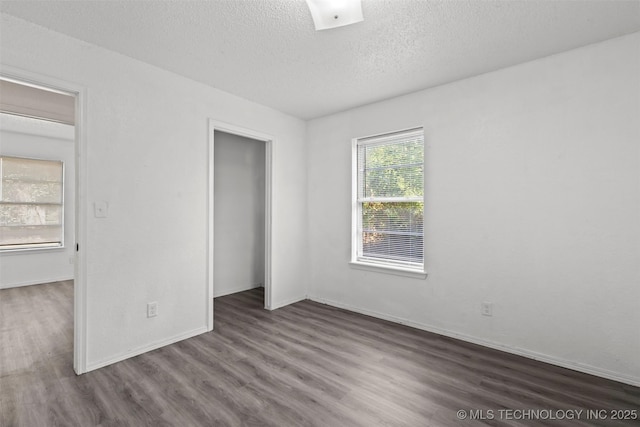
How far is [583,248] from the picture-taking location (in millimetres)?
2395

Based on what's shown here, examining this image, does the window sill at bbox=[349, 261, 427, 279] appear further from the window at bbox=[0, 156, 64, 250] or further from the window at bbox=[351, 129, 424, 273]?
the window at bbox=[0, 156, 64, 250]

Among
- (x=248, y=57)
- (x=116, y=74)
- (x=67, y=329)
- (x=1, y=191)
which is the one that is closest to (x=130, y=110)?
(x=116, y=74)

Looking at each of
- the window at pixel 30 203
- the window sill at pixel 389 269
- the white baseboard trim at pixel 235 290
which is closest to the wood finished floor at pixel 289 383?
the window sill at pixel 389 269

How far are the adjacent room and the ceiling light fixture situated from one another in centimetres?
2

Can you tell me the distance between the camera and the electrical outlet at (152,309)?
2.74 m

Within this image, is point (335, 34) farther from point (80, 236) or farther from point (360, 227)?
point (80, 236)

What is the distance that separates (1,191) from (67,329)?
138 inches

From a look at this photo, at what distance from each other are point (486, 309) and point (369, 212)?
5.40ft

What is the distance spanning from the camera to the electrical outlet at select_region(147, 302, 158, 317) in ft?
8.98

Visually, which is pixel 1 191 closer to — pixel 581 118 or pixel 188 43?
pixel 188 43

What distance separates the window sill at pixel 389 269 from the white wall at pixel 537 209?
0.28 ft

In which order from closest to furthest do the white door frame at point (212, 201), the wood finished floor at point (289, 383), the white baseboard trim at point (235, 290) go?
the wood finished floor at point (289, 383), the white door frame at point (212, 201), the white baseboard trim at point (235, 290)

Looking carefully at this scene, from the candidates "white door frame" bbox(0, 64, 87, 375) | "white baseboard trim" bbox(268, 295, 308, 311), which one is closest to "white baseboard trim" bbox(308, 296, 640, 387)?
"white baseboard trim" bbox(268, 295, 308, 311)

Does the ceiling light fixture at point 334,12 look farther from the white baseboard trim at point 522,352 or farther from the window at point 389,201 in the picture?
the white baseboard trim at point 522,352
